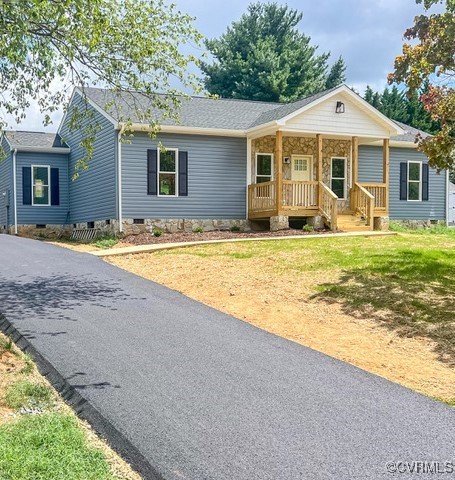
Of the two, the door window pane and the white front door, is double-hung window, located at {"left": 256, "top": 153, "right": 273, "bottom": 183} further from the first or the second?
the door window pane

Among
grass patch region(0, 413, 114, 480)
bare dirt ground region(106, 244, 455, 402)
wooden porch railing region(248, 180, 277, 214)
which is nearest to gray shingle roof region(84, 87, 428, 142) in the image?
wooden porch railing region(248, 180, 277, 214)

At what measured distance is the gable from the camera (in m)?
19.8

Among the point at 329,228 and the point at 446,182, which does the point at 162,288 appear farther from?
the point at 446,182

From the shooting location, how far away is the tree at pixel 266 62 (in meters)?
37.8

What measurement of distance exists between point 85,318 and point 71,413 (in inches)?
128

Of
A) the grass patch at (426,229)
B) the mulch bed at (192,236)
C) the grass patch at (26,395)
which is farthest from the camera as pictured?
the grass patch at (426,229)

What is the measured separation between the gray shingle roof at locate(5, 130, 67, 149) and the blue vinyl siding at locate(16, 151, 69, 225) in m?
0.35

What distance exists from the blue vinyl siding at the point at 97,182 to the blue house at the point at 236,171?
0.04 m

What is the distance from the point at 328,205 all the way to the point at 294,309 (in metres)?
11.0

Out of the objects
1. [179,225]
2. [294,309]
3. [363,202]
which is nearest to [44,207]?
[179,225]

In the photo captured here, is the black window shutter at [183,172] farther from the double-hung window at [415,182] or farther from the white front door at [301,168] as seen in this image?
the double-hung window at [415,182]

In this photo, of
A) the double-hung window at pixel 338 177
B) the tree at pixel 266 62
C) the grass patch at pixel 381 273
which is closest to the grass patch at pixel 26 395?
the grass patch at pixel 381 273

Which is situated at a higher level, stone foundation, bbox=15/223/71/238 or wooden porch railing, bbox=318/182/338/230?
wooden porch railing, bbox=318/182/338/230

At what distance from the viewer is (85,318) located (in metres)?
8.07
